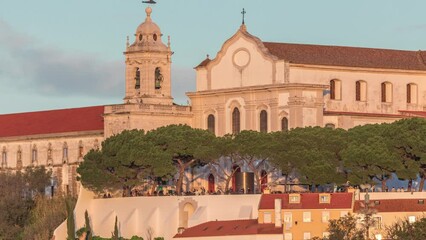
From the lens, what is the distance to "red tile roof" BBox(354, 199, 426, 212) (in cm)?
11281

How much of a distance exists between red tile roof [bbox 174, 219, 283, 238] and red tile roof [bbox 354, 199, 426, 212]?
4672mm

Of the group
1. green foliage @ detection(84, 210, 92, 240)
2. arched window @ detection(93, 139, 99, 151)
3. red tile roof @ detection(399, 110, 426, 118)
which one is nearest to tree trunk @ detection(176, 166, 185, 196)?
green foliage @ detection(84, 210, 92, 240)

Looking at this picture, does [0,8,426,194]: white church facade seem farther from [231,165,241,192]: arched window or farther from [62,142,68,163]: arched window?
[231,165,241,192]: arched window

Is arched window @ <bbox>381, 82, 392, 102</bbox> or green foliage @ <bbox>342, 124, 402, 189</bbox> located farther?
arched window @ <bbox>381, 82, 392, 102</bbox>

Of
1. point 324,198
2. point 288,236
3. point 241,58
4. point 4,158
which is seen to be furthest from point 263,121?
point 4,158

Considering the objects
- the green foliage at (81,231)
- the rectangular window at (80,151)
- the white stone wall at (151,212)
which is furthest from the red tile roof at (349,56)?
the green foliage at (81,231)

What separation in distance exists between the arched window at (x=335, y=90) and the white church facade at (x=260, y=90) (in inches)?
2.3

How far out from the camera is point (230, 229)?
114688 millimetres

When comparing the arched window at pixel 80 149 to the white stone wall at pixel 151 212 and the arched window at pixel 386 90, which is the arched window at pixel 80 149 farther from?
the arched window at pixel 386 90

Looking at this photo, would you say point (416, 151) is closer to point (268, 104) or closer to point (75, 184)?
point (268, 104)

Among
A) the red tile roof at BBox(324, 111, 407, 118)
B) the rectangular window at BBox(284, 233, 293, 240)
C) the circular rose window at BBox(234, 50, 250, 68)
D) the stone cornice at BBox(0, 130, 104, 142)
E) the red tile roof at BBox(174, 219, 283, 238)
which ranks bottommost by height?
the rectangular window at BBox(284, 233, 293, 240)

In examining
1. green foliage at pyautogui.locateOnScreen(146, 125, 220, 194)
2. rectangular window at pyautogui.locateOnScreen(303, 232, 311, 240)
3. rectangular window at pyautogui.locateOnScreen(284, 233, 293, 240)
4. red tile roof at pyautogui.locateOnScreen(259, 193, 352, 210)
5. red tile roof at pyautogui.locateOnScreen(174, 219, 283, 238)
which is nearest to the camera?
rectangular window at pyautogui.locateOnScreen(284, 233, 293, 240)

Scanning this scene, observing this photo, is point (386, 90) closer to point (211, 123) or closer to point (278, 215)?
point (211, 123)

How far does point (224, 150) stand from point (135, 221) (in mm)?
6367
